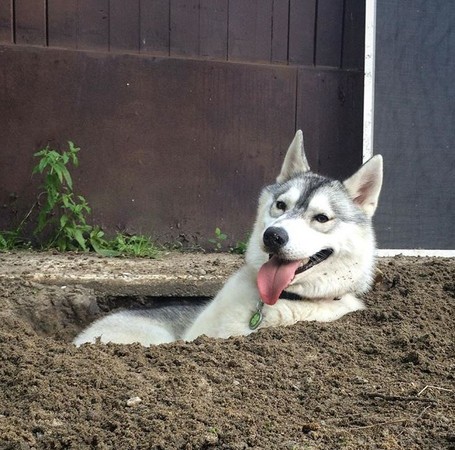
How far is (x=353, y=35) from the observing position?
6859mm

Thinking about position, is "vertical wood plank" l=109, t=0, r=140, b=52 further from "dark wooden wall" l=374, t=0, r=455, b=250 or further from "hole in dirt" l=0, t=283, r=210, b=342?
"hole in dirt" l=0, t=283, r=210, b=342

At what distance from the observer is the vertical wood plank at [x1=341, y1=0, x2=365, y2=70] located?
6805 millimetres

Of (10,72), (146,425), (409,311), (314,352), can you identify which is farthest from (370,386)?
(10,72)

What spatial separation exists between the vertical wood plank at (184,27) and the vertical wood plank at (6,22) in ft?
4.32

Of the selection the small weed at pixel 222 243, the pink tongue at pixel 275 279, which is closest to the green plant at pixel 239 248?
the small weed at pixel 222 243

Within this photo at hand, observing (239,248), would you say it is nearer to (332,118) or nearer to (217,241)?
(217,241)

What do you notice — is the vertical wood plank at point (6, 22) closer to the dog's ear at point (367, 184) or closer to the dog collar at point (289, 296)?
the dog's ear at point (367, 184)

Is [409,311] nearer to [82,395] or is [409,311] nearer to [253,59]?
[82,395]

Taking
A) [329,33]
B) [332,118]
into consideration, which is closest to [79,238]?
[332,118]

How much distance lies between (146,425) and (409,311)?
2.26 m

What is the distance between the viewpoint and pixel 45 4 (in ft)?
20.0

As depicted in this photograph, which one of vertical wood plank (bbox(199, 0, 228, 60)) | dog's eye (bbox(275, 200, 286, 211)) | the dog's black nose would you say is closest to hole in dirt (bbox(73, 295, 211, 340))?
dog's eye (bbox(275, 200, 286, 211))

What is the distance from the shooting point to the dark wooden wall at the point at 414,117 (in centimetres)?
659

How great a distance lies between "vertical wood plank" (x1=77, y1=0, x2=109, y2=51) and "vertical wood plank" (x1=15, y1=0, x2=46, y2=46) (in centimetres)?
29
